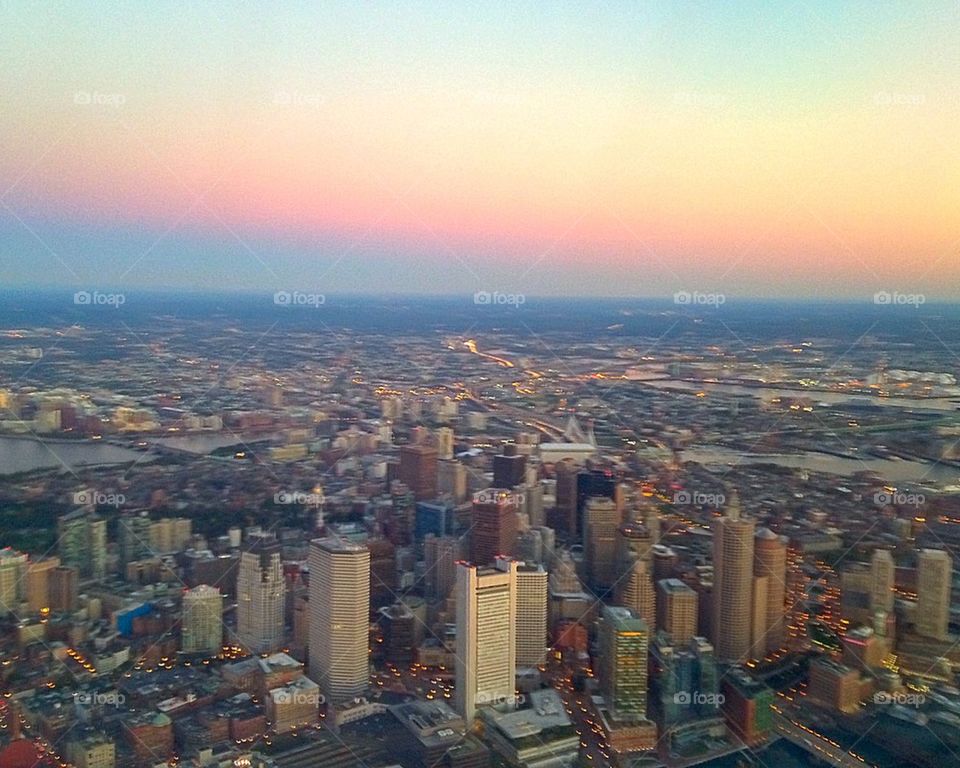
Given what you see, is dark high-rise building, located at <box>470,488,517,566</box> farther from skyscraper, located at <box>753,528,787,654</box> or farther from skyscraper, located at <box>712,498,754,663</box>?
skyscraper, located at <box>753,528,787,654</box>

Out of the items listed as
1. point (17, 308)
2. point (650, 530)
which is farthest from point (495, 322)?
point (17, 308)

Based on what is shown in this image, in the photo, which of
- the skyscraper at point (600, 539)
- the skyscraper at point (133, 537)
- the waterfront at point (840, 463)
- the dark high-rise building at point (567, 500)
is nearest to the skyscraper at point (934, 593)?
the waterfront at point (840, 463)

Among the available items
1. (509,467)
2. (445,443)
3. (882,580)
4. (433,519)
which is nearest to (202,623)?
(433,519)

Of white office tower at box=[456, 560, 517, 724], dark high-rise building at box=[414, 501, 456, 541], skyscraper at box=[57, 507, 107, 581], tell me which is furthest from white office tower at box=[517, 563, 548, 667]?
skyscraper at box=[57, 507, 107, 581]

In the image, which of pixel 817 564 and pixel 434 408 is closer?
pixel 817 564

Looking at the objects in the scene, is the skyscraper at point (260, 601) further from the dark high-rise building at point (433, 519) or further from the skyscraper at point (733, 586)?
the skyscraper at point (733, 586)

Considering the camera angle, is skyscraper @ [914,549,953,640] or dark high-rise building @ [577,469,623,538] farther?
dark high-rise building @ [577,469,623,538]

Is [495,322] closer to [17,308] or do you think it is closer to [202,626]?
[202,626]
